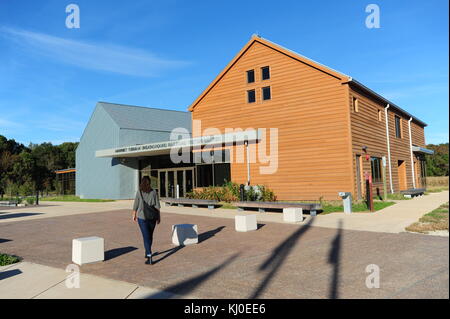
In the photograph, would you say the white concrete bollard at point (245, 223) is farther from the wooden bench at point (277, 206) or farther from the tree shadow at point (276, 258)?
the wooden bench at point (277, 206)

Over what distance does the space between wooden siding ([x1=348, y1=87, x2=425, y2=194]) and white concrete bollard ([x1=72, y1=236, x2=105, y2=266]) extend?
13389mm

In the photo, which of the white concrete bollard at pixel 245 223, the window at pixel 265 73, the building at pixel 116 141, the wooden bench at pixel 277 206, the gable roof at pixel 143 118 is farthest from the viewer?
the gable roof at pixel 143 118

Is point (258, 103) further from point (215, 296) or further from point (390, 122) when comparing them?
point (215, 296)

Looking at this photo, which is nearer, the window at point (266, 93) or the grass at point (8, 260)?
the grass at point (8, 260)

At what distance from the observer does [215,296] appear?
15.9ft

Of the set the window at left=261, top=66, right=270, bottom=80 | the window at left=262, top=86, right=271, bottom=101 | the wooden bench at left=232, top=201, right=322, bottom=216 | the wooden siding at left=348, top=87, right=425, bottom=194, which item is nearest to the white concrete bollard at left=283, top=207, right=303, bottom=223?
the wooden bench at left=232, top=201, right=322, bottom=216

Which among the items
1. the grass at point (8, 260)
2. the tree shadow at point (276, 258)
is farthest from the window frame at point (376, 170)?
the grass at point (8, 260)

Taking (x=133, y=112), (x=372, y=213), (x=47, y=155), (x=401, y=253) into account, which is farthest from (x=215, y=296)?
(x=47, y=155)

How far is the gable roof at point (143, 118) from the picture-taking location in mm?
31328

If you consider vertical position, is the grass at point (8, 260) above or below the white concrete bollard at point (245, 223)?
below

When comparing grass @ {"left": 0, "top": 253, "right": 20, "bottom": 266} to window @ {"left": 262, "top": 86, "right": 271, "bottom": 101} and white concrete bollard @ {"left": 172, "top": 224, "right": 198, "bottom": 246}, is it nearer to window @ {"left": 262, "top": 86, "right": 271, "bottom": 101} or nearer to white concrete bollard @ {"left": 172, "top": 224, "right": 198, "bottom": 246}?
white concrete bollard @ {"left": 172, "top": 224, "right": 198, "bottom": 246}

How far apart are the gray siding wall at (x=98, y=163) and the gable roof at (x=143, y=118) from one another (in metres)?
0.70

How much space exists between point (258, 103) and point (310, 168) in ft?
17.3

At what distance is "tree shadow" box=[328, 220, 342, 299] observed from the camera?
15.9ft
